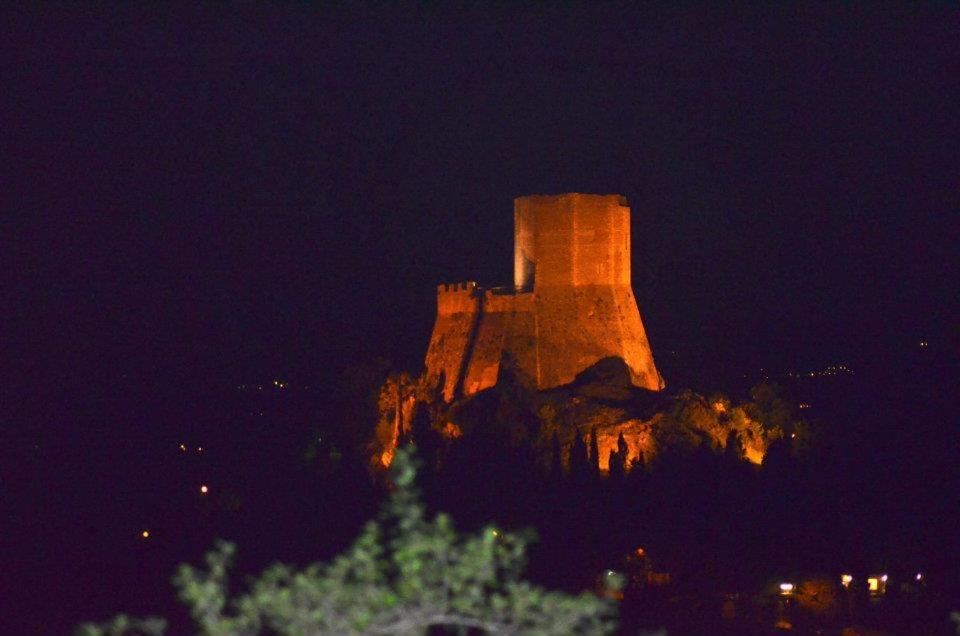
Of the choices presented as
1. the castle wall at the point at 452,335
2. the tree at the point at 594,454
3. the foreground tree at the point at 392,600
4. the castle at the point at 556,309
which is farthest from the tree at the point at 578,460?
the foreground tree at the point at 392,600

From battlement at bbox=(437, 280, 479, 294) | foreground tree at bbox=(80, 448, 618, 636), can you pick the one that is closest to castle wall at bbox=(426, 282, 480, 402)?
battlement at bbox=(437, 280, 479, 294)

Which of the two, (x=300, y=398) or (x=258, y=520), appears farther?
(x=300, y=398)

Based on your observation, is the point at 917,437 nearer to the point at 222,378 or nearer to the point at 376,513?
the point at 376,513

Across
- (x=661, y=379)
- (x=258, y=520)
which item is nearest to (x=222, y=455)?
(x=258, y=520)

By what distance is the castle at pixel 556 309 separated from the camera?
165 ft

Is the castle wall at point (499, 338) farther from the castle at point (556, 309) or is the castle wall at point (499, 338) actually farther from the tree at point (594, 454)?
the tree at point (594, 454)

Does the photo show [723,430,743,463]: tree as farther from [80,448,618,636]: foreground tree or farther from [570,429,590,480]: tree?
[80,448,618,636]: foreground tree

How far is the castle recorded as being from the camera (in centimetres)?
5044

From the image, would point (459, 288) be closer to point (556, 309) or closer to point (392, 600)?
point (556, 309)

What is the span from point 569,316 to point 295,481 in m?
10.5

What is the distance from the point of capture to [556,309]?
50.8m

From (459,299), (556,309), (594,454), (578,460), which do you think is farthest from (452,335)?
(578,460)

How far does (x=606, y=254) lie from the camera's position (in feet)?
169

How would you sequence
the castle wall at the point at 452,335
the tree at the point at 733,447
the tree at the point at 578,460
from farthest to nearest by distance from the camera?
the castle wall at the point at 452,335, the tree at the point at 733,447, the tree at the point at 578,460
